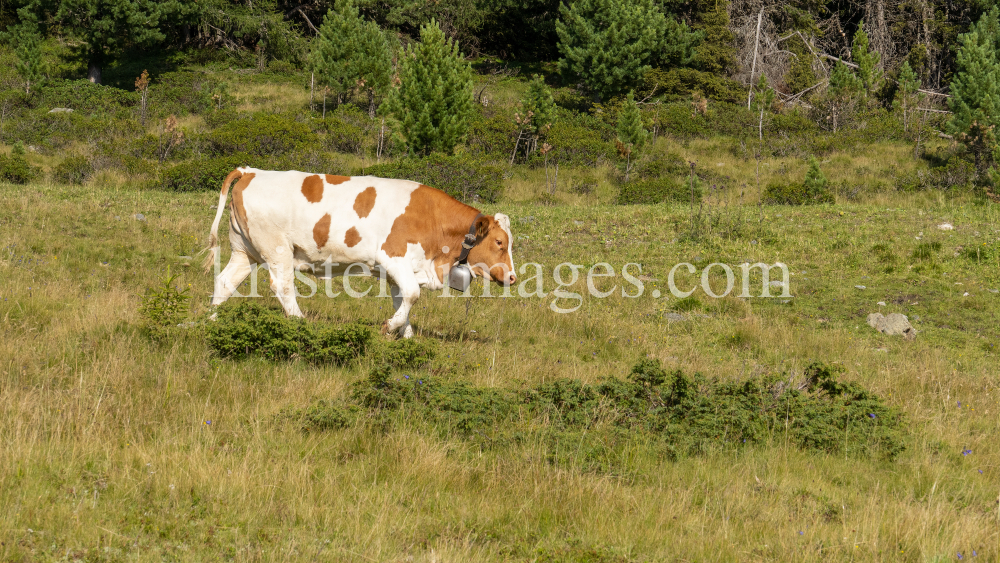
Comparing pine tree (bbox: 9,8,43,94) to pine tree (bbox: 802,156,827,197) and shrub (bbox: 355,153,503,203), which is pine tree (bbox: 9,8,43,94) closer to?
shrub (bbox: 355,153,503,203)

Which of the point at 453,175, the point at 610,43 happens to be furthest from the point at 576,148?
the point at 610,43

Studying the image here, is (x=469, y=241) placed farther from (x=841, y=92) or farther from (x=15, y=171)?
(x=841, y=92)

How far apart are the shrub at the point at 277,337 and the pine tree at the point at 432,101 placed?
18492mm

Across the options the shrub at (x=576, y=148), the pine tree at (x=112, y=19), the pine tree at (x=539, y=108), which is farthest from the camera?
the pine tree at (x=112, y=19)

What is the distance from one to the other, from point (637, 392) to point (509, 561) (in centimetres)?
266

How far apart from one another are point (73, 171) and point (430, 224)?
46.6 feet

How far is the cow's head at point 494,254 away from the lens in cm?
904

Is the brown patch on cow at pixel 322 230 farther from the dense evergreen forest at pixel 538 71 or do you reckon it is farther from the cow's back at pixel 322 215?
the dense evergreen forest at pixel 538 71

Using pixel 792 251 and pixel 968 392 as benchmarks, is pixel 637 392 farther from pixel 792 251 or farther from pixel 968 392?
pixel 792 251

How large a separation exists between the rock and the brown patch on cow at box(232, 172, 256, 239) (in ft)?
25.8

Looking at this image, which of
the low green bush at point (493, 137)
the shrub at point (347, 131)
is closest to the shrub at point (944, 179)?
the low green bush at point (493, 137)

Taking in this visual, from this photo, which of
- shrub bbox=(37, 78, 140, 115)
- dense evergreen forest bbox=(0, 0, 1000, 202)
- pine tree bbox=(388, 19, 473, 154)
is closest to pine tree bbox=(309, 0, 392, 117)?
dense evergreen forest bbox=(0, 0, 1000, 202)

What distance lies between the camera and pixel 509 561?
3.94 meters

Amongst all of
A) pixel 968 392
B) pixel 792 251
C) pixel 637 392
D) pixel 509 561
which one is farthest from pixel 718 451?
pixel 792 251
